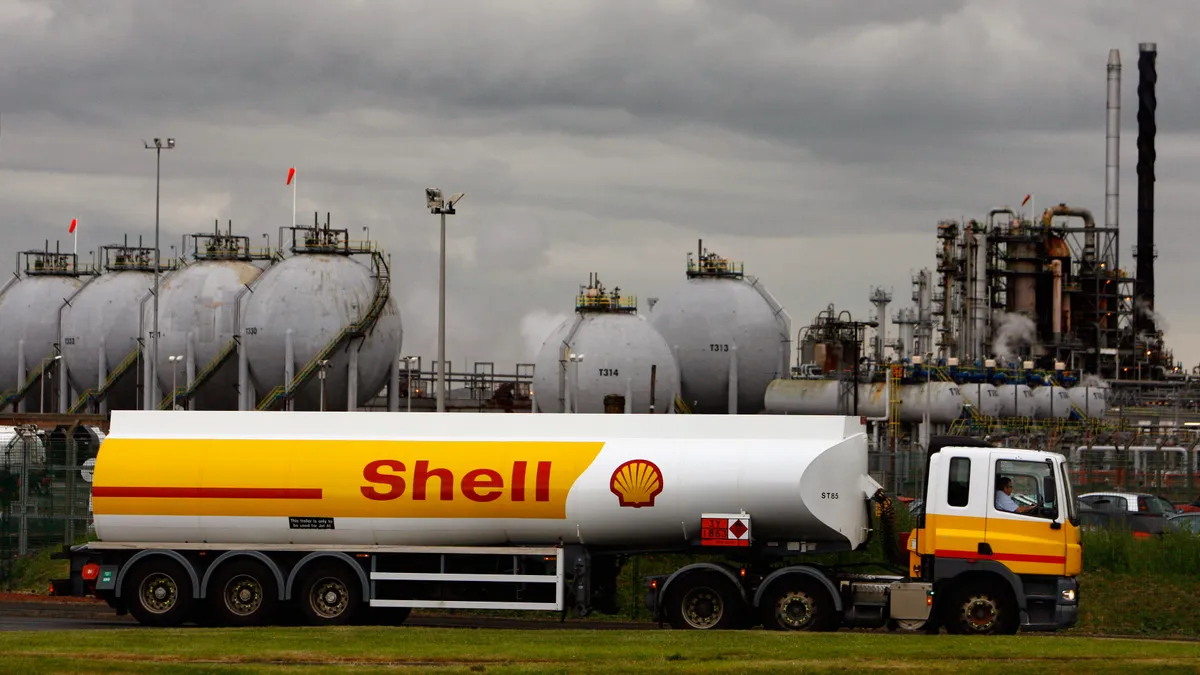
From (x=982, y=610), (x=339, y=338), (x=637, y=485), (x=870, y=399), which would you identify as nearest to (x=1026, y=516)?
(x=982, y=610)

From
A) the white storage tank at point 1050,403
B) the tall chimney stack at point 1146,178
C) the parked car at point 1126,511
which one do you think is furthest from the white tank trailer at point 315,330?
the tall chimney stack at point 1146,178

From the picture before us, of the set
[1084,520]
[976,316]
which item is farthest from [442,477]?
[976,316]

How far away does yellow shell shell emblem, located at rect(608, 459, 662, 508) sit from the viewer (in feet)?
79.7

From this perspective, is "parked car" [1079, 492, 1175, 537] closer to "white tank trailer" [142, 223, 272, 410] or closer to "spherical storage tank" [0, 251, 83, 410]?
"white tank trailer" [142, 223, 272, 410]

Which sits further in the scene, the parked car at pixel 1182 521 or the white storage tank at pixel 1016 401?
the white storage tank at pixel 1016 401

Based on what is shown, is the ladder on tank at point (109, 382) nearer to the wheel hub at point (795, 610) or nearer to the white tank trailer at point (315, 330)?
the white tank trailer at point (315, 330)

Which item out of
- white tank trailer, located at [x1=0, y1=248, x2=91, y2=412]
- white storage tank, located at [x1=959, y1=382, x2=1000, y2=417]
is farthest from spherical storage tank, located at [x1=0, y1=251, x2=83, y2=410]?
white storage tank, located at [x1=959, y1=382, x2=1000, y2=417]

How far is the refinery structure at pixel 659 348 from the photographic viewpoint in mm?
75312

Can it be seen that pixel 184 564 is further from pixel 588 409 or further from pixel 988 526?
pixel 588 409

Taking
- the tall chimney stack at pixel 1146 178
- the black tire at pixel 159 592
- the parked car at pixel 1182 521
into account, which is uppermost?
the tall chimney stack at pixel 1146 178

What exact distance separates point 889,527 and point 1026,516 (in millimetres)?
2738

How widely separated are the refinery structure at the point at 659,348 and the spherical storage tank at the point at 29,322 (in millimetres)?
119

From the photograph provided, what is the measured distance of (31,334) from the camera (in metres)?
93.7

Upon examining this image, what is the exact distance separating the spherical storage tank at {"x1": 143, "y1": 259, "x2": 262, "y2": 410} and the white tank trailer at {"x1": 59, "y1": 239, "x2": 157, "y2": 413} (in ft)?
16.3
